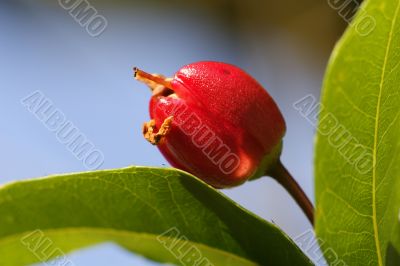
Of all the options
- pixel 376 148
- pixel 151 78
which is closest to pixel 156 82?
pixel 151 78

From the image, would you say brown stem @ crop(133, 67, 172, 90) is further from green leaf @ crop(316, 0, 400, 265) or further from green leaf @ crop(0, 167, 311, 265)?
green leaf @ crop(316, 0, 400, 265)

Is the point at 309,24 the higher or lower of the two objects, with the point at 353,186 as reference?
higher

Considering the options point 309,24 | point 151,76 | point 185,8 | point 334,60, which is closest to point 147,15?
point 185,8

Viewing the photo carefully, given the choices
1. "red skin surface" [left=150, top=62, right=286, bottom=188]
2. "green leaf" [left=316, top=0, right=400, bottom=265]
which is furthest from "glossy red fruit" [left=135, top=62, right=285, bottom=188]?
"green leaf" [left=316, top=0, right=400, bottom=265]

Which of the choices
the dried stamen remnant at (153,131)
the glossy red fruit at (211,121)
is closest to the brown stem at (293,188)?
the glossy red fruit at (211,121)

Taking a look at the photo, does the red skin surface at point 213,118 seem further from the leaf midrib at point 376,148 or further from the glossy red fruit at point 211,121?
the leaf midrib at point 376,148

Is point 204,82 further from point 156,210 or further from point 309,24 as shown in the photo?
point 309,24

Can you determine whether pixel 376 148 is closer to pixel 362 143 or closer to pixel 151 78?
pixel 362 143
